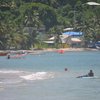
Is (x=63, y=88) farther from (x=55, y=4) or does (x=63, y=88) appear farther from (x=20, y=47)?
(x=55, y=4)

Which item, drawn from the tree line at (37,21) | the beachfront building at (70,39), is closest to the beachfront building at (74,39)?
the beachfront building at (70,39)

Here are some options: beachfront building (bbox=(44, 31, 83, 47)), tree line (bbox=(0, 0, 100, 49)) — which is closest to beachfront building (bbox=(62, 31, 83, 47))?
beachfront building (bbox=(44, 31, 83, 47))

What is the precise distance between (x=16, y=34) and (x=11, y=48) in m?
5.24

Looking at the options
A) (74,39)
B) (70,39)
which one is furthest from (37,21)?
(74,39)

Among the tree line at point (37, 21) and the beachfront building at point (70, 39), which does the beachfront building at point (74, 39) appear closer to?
the beachfront building at point (70, 39)

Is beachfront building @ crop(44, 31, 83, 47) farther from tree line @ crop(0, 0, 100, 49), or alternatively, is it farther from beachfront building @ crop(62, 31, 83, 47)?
tree line @ crop(0, 0, 100, 49)

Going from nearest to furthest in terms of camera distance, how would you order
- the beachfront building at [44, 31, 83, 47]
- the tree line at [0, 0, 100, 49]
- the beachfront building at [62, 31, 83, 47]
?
the tree line at [0, 0, 100, 49] < the beachfront building at [44, 31, 83, 47] < the beachfront building at [62, 31, 83, 47]

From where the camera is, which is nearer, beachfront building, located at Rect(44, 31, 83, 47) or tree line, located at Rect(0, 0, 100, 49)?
tree line, located at Rect(0, 0, 100, 49)

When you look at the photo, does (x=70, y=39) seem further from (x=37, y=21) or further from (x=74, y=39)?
(x=37, y=21)

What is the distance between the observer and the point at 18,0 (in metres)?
136

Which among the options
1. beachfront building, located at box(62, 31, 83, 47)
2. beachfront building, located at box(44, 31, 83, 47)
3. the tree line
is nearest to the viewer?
the tree line

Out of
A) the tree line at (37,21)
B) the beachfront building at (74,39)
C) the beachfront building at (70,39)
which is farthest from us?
the beachfront building at (74,39)

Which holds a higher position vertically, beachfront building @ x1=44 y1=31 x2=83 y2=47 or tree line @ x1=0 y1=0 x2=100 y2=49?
tree line @ x1=0 y1=0 x2=100 y2=49

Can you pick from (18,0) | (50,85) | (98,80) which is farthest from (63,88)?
(18,0)
